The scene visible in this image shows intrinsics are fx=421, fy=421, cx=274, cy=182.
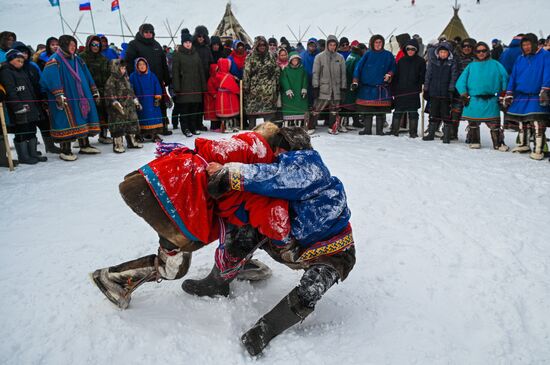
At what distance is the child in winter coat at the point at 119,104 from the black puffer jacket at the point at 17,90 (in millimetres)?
969

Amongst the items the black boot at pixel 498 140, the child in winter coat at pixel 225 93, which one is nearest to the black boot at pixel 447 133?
the black boot at pixel 498 140

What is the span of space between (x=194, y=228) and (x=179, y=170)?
0.27 m

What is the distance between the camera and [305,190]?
1937mm

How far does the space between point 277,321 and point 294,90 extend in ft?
19.7

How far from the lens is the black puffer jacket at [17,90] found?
16.7 feet

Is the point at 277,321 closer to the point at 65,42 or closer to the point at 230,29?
the point at 65,42

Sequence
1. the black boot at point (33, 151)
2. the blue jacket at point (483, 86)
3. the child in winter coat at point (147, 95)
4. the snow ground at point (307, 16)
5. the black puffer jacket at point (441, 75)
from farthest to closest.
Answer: the snow ground at point (307, 16), the black puffer jacket at point (441, 75), the child in winter coat at point (147, 95), the blue jacket at point (483, 86), the black boot at point (33, 151)

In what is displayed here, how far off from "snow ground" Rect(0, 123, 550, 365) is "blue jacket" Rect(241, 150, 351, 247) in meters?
0.55

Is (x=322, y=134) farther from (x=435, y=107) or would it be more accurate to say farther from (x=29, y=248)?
(x=29, y=248)

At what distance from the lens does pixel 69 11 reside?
37.3 m

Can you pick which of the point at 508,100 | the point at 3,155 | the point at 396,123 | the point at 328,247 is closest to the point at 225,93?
the point at 396,123

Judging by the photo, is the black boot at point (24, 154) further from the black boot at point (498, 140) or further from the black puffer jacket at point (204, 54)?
the black boot at point (498, 140)

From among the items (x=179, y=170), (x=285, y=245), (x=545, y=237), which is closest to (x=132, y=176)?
(x=179, y=170)

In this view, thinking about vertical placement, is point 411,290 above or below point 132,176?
below
